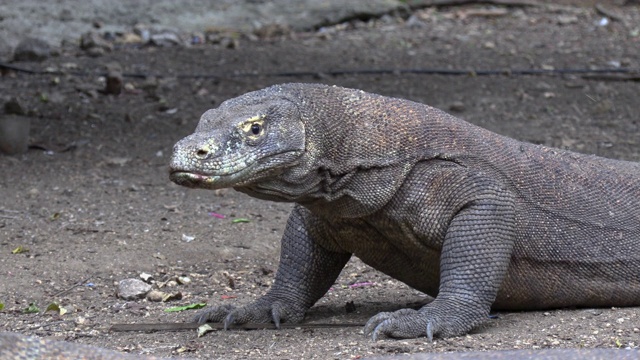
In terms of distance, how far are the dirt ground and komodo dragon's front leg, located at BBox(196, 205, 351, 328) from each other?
4.9 inches

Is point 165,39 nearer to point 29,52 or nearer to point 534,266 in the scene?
point 29,52

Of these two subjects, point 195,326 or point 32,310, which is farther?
point 32,310

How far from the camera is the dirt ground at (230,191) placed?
4.50 meters

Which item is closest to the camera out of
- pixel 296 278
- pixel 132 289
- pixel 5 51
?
pixel 296 278

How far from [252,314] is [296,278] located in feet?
0.84

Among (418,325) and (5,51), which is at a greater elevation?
(418,325)

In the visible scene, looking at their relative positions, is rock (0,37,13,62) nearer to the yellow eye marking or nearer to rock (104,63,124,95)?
rock (104,63,124,95)

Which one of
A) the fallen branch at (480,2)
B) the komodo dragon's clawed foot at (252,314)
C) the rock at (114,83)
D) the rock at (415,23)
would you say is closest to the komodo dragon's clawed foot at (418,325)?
the komodo dragon's clawed foot at (252,314)

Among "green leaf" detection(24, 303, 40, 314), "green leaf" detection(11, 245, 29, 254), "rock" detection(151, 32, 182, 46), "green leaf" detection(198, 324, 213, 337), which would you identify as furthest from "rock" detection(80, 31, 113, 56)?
"green leaf" detection(198, 324, 213, 337)

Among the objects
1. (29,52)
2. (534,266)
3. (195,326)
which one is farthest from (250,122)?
(29,52)

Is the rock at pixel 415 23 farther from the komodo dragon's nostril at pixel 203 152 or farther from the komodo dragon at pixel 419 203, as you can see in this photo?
the komodo dragon's nostril at pixel 203 152

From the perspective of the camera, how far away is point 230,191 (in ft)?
24.3

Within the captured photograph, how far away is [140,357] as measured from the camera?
3318 millimetres

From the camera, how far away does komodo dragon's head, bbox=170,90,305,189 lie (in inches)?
150
